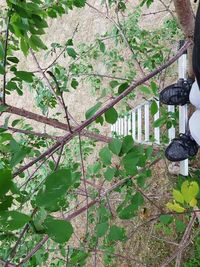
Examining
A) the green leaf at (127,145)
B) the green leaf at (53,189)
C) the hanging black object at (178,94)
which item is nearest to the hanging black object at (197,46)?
the green leaf at (127,145)

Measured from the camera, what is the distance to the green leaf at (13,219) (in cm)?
45

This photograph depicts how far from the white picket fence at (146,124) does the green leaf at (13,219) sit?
116cm

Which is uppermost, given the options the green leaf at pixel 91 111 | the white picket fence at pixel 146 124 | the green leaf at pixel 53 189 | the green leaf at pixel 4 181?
the green leaf at pixel 4 181

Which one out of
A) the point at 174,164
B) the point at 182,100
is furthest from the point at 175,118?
the point at 174,164

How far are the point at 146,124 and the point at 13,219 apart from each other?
5.41ft

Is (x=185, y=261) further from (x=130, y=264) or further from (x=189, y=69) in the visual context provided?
(x=189, y=69)

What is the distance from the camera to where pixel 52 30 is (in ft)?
16.8

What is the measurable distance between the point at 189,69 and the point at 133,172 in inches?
34.6

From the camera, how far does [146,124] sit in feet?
6.73

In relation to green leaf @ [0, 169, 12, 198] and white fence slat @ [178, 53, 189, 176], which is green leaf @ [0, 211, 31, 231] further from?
white fence slat @ [178, 53, 189, 176]

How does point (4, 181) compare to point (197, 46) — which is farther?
point (197, 46)

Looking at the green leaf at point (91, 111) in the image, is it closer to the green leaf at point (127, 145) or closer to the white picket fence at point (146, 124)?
the green leaf at point (127, 145)

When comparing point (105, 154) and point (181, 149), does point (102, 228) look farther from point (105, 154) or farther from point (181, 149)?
point (181, 149)

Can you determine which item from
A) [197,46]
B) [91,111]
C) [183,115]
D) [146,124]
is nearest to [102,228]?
[91,111]
